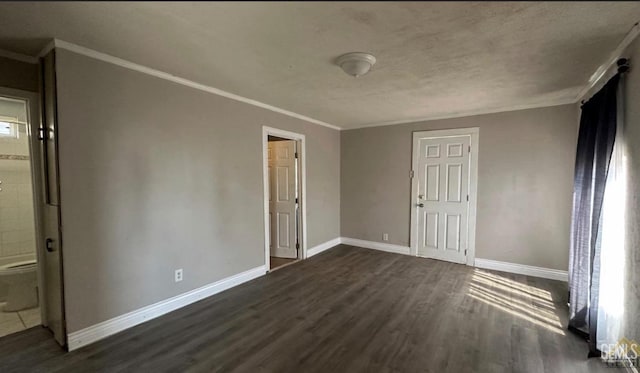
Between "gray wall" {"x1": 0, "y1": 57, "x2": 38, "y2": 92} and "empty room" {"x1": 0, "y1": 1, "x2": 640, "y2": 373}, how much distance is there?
2cm

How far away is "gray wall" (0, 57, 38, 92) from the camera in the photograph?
2195 mm

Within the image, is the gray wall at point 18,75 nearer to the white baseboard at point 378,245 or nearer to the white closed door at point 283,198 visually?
the white closed door at point 283,198

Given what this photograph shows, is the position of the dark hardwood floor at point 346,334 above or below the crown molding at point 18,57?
below

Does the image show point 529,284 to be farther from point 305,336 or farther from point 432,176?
point 305,336

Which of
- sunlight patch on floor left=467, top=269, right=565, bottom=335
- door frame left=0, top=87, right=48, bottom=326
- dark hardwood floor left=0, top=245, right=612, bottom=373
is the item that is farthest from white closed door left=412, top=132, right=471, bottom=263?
door frame left=0, top=87, right=48, bottom=326

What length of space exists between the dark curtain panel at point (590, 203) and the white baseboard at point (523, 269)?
1.27 m

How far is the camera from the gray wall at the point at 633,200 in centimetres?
173

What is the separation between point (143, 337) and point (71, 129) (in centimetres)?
182

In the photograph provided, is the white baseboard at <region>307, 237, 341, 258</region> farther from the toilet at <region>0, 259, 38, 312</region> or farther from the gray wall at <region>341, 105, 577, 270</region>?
the toilet at <region>0, 259, 38, 312</region>

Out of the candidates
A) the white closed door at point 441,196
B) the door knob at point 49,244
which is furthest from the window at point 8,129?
the white closed door at point 441,196

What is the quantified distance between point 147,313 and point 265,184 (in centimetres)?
194

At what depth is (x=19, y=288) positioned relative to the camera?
2.91 metres

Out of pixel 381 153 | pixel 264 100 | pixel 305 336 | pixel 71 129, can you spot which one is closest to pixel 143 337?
pixel 305 336

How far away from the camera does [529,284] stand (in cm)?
353
